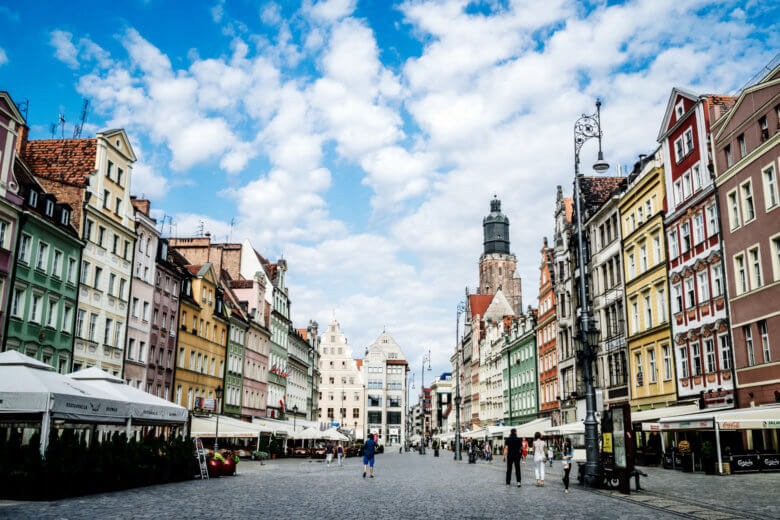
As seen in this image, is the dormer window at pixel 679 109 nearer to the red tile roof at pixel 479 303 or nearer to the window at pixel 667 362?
the window at pixel 667 362

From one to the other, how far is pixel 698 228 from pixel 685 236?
1693mm

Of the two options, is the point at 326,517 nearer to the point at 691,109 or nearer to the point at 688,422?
the point at 688,422

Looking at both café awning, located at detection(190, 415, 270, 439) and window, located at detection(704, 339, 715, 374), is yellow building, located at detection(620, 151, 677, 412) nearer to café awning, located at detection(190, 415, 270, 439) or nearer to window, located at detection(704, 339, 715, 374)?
window, located at detection(704, 339, 715, 374)

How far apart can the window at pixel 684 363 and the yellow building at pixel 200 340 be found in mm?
32302

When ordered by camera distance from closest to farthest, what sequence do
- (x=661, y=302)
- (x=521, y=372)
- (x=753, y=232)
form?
(x=753, y=232)
(x=661, y=302)
(x=521, y=372)

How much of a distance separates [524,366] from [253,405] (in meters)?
29.9

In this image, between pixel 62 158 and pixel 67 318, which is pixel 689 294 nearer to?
pixel 67 318

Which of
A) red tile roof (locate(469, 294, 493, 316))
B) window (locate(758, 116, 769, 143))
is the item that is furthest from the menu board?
red tile roof (locate(469, 294, 493, 316))

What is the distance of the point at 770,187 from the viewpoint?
97.9ft

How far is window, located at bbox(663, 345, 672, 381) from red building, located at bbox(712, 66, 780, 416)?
7.30 m

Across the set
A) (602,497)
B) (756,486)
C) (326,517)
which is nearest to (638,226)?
(756,486)

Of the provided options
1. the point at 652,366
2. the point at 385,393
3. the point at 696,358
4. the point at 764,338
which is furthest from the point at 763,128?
the point at 385,393

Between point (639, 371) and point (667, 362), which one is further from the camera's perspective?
point (639, 371)

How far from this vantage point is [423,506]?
619 inches
